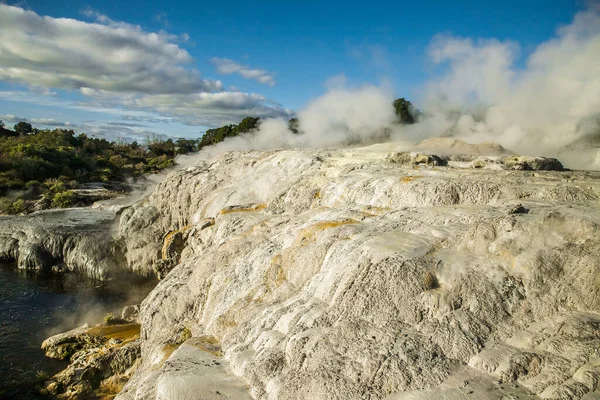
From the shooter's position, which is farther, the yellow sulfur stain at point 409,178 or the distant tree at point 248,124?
the distant tree at point 248,124

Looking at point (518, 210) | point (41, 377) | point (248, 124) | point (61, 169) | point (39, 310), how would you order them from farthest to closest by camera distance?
point (61, 169) < point (248, 124) < point (39, 310) < point (41, 377) < point (518, 210)

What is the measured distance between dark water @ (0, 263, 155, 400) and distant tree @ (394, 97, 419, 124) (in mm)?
24632

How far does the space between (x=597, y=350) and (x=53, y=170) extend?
168 ft

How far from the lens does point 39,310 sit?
56.5 feet

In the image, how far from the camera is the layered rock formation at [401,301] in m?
5.54

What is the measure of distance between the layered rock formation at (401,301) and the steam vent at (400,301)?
3 cm

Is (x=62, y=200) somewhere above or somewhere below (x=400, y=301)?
below

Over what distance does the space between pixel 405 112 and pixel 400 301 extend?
2975 centimetres

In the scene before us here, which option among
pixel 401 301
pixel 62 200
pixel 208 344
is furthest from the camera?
pixel 62 200

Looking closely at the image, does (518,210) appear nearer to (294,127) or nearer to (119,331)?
(119,331)

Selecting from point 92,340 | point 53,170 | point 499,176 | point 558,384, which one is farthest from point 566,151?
point 53,170

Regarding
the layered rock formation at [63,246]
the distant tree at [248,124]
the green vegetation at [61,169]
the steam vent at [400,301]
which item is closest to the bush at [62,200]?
the green vegetation at [61,169]

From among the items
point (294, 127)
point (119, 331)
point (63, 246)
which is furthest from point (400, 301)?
point (294, 127)

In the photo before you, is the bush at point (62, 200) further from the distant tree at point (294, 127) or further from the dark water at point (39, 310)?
the distant tree at point (294, 127)
